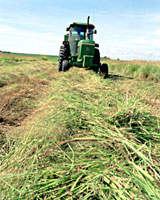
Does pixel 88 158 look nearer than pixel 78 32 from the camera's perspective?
Yes

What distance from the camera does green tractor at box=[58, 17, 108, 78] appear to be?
8469 millimetres

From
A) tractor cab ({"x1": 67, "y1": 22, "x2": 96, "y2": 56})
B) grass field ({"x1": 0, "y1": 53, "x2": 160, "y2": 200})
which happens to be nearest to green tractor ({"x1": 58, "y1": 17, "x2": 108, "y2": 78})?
tractor cab ({"x1": 67, "y1": 22, "x2": 96, "y2": 56})

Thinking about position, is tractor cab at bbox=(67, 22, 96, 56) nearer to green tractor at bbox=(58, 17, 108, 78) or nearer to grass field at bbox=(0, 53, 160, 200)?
green tractor at bbox=(58, 17, 108, 78)

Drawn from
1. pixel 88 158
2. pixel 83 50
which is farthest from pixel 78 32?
pixel 88 158

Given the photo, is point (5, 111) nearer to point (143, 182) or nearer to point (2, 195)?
point (2, 195)

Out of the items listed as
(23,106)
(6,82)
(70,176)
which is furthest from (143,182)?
(6,82)

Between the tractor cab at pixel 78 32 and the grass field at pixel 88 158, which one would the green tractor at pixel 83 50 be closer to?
the tractor cab at pixel 78 32

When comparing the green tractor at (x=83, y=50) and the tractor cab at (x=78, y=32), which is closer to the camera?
the green tractor at (x=83, y=50)

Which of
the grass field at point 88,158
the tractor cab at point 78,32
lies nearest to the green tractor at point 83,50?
the tractor cab at point 78,32

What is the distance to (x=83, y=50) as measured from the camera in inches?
335

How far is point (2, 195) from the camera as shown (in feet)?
4.29

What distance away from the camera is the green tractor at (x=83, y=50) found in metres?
8.47

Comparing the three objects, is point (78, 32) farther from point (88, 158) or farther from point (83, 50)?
point (88, 158)

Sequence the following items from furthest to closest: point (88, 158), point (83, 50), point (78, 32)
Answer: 1. point (78, 32)
2. point (83, 50)
3. point (88, 158)
